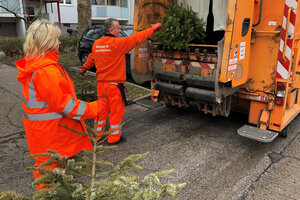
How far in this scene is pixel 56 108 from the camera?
1936 millimetres

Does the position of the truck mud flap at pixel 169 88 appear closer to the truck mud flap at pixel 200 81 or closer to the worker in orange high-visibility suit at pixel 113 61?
the truck mud flap at pixel 200 81

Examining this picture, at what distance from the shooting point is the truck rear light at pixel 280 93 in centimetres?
372

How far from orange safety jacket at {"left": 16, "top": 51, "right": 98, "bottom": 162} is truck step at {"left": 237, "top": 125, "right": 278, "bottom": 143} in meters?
2.46

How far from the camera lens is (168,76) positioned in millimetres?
4340

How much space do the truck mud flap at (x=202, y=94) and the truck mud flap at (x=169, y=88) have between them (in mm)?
196

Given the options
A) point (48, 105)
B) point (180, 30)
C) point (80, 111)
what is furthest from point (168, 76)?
point (48, 105)

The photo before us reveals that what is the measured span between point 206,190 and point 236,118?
2611 millimetres

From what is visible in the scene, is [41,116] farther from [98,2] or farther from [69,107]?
[98,2]

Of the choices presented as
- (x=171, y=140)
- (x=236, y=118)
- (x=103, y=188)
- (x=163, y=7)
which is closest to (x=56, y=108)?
(x=103, y=188)

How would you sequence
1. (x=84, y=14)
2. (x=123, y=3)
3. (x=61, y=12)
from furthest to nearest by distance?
(x=123, y=3) → (x=61, y=12) → (x=84, y=14)

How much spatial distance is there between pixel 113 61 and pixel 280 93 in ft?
8.25

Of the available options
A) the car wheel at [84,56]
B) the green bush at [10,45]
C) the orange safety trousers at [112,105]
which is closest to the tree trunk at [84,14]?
the car wheel at [84,56]

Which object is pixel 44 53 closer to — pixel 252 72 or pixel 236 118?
pixel 252 72

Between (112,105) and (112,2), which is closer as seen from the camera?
(112,105)
